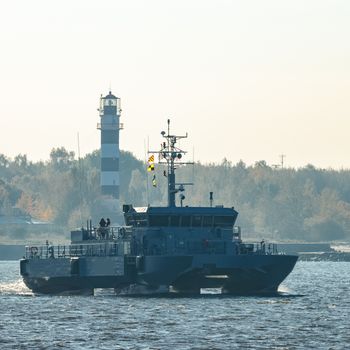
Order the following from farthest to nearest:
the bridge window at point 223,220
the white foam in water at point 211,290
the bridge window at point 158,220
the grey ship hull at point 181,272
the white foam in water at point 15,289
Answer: the white foam in water at point 15,289, the white foam in water at point 211,290, the bridge window at point 223,220, the bridge window at point 158,220, the grey ship hull at point 181,272

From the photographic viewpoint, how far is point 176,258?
327 ft

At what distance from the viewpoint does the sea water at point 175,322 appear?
244ft

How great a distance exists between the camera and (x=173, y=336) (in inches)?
3039

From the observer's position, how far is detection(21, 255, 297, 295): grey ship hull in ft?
328

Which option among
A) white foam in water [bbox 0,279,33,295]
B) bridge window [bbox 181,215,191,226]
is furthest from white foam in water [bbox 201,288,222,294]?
white foam in water [bbox 0,279,33,295]

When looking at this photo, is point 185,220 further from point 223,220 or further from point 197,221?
point 223,220

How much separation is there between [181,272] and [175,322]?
1610cm

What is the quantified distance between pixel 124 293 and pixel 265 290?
9.76 metres

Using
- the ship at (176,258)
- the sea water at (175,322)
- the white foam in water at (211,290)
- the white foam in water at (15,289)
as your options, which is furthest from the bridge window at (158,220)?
the white foam in water at (15,289)

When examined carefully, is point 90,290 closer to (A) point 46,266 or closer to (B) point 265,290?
(A) point 46,266

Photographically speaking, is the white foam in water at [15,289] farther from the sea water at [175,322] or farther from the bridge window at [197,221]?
the bridge window at [197,221]

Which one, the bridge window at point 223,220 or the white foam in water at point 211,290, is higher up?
the bridge window at point 223,220

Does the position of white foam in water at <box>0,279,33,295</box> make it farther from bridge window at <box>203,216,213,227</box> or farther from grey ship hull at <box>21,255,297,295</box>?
bridge window at <box>203,216,213,227</box>

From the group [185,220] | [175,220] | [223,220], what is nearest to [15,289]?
[175,220]
